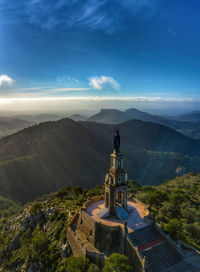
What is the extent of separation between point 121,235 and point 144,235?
10.5 ft

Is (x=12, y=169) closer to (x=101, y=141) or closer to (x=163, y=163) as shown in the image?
(x=101, y=141)

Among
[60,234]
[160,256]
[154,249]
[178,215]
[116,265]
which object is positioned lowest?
[178,215]

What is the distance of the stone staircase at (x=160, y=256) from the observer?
19.9m

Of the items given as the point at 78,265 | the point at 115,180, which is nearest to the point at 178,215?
the point at 115,180

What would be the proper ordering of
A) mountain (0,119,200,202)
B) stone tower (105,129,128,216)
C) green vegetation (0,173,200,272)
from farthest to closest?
mountain (0,119,200,202) → stone tower (105,129,128,216) → green vegetation (0,173,200,272)

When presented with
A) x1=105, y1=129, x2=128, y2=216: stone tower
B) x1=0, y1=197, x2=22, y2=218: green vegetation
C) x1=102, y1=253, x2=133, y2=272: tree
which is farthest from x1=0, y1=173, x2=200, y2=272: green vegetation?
x1=0, y1=197, x2=22, y2=218: green vegetation

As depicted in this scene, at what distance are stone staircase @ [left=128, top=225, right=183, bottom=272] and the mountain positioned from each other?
87563mm

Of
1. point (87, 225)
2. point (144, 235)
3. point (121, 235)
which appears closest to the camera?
point (121, 235)

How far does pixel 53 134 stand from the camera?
140 meters

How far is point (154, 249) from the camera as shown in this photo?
2133cm

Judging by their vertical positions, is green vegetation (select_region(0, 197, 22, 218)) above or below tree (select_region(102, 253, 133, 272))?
below

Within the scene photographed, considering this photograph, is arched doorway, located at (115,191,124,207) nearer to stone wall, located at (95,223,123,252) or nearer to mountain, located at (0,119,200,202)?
stone wall, located at (95,223,123,252)

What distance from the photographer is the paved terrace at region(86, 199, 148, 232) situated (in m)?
23.2

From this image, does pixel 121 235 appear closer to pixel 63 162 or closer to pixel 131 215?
pixel 131 215
